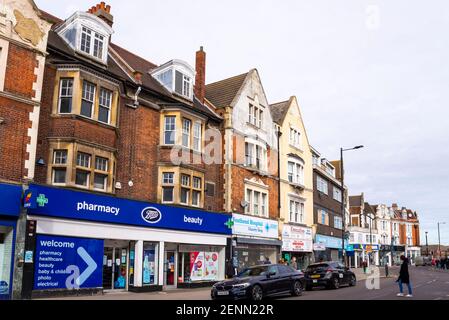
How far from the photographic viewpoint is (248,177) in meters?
30.4

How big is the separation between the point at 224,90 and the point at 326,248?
2099cm

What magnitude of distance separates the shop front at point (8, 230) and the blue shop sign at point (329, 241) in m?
29.1

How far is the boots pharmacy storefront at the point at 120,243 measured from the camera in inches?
699

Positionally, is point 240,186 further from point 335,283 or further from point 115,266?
point 115,266

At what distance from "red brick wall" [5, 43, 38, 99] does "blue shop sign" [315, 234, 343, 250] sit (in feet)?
97.3

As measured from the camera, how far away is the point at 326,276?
2319 cm

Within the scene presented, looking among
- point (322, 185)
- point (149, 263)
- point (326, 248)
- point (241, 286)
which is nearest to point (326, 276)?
point (241, 286)

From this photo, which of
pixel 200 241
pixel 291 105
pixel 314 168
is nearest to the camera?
pixel 200 241

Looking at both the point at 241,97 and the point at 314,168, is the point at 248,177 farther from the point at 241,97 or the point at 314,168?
the point at 314,168

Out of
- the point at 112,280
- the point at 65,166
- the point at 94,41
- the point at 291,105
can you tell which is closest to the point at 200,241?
the point at 112,280

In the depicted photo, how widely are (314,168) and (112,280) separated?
26123 millimetres

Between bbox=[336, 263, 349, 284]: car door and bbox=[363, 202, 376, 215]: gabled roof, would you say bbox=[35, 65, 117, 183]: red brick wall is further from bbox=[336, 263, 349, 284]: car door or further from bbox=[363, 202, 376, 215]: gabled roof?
bbox=[363, 202, 376, 215]: gabled roof

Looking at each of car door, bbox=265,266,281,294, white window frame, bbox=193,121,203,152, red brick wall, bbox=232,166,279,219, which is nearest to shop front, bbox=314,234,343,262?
red brick wall, bbox=232,166,279,219

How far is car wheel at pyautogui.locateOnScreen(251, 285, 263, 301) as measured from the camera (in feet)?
55.1
